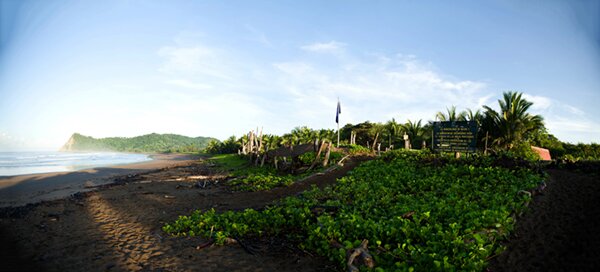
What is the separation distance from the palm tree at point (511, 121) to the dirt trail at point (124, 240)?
27.0 m

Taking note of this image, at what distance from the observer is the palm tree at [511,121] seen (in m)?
30.6

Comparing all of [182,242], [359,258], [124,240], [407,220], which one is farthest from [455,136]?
[124,240]

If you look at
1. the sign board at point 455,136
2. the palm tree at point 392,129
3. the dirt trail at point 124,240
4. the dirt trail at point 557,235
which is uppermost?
the palm tree at point 392,129

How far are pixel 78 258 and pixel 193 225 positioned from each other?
259 centimetres

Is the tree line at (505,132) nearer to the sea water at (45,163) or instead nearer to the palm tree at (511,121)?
the palm tree at (511,121)

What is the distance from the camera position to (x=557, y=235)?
258 inches

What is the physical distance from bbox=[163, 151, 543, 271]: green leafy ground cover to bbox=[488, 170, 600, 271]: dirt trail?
290mm

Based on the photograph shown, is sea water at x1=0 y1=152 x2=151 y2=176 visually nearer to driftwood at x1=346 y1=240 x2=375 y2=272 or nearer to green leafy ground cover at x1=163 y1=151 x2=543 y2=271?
green leafy ground cover at x1=163 y1=151 x2=543 y2=271

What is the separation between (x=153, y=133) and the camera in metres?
181

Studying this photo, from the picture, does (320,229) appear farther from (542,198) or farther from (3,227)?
(3,227)

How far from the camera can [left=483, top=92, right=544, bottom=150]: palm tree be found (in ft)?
100

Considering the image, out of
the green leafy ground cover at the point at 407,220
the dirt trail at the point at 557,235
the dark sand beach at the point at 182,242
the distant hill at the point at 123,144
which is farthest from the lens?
the distant hill at the point at 123,144

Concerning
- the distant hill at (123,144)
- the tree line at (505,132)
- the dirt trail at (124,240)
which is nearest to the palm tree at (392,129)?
the tree line at (505,132)

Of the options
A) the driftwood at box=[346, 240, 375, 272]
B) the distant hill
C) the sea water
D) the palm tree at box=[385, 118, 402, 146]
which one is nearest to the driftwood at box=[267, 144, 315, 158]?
the driftwood at box=[346, 240, 375, 272]
